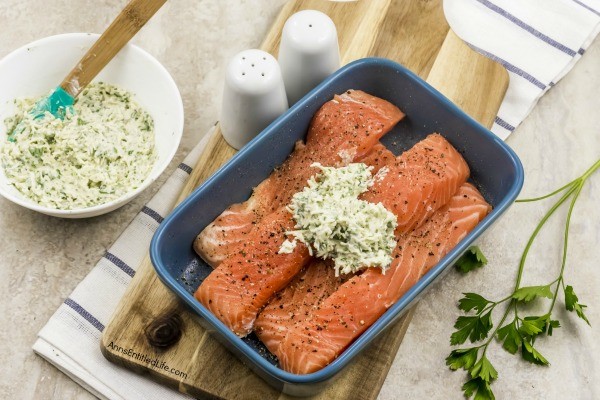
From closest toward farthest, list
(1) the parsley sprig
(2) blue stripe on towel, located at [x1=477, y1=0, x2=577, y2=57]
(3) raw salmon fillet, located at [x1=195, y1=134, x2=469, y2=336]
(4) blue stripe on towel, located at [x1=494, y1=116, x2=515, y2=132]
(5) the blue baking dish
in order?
(5) the blue baking dish, (3) raw salmon fillet, located at [x1=195, y1=134, x2=469, y2=336], (1) the parsley sprig, (4) blue stripe on towel, located at [x1=494, y1=116, x2=515, y2=132], (2) blue stripe on towel, located at [x1=477, y1=0, x2=577, y2=57]

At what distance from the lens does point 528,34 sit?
9.96ft

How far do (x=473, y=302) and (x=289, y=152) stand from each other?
0.77 m

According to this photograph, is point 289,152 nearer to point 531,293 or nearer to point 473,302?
point 473,302

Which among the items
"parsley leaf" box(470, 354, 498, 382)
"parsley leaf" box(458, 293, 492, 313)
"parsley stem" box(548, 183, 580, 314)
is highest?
"parsley stem" box(548, 183, 580, 314)

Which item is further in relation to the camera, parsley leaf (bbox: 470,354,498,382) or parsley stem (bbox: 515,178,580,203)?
parsley stem (bbox: 515,178,580,203)

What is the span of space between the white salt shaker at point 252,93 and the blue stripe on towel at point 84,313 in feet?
2.46

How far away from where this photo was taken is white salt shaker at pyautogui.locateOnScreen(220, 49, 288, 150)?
8.29ft

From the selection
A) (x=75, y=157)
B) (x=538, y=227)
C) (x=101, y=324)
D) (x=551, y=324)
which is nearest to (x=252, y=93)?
(x=75, y=157)

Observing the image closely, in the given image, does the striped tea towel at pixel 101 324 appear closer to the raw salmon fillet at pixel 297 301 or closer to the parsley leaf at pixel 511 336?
the raw salmon fillet at pixel 297 301

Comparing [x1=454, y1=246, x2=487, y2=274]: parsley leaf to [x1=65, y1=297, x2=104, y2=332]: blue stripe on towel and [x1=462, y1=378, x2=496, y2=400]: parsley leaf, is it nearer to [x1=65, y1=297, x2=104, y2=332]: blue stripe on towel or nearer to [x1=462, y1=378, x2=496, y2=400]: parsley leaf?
[x1=462, y1=378, x2=496, y2=400]: parsley leaf

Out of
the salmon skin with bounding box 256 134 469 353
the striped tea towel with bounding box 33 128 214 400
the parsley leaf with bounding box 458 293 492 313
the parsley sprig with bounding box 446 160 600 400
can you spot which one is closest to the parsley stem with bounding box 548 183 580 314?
the parsley sprig with bounding box 446 160 600 400

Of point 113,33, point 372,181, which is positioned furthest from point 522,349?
point 113,33

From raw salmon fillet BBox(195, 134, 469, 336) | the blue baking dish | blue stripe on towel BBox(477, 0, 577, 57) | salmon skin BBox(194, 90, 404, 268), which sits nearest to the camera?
the blue baking dish

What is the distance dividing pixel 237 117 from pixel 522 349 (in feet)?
3.97
